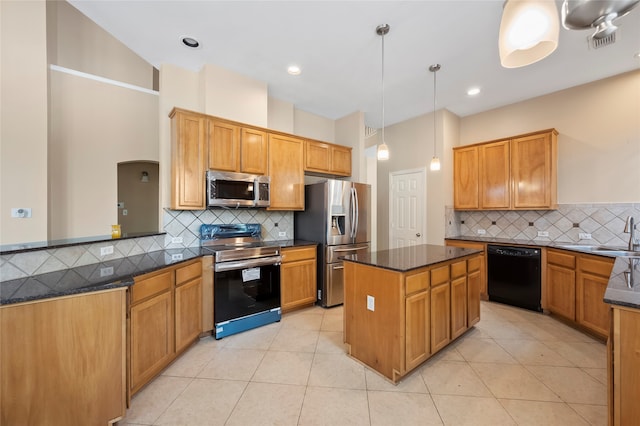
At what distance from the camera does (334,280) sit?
3.52 meters

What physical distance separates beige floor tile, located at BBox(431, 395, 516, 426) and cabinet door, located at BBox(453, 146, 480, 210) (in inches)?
121

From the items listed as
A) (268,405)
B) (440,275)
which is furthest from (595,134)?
(268,405)

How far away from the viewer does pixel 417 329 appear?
202 centimetres

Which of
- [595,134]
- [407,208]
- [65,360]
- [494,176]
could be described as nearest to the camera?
[65,360]

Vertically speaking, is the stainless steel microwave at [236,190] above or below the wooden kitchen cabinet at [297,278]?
above

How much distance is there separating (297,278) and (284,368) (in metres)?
1.26

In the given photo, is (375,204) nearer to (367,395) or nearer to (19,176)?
(367,395)

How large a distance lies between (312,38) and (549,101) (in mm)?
3626

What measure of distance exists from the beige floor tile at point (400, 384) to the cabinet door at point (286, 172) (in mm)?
2238

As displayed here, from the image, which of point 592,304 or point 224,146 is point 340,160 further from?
point 592,304

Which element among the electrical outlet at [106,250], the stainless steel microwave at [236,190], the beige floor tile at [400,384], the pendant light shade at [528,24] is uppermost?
the pendant light shade at [528,24]

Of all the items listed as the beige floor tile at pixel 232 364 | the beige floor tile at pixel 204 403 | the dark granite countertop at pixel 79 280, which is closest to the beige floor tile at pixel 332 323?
the beige floor tile at pixel 232 364

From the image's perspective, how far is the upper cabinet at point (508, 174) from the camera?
3.45 m

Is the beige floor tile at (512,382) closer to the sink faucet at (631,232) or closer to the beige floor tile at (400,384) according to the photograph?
the beige floor tile at (400,384)
